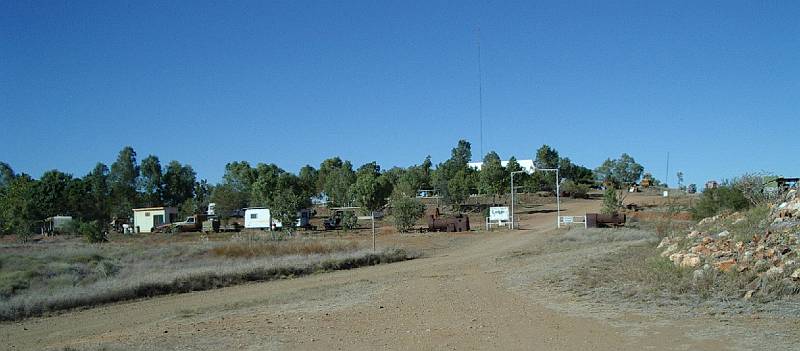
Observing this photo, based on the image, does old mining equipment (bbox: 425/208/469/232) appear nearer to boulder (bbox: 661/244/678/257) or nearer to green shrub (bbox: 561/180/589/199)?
boulder (bbox: 661/244/678/257)

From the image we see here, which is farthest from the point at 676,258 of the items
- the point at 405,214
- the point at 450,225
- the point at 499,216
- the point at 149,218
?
the point at 149,218

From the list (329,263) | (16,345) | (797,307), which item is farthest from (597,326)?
(329,263)

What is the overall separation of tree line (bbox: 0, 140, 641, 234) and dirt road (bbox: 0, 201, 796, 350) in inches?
1553

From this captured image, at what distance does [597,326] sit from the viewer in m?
11.5

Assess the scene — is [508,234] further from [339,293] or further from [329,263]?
[339,293]

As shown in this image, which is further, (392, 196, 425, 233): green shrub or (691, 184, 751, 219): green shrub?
(392, 196, 425, 233): green shrub

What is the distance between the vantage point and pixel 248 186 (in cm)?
11494

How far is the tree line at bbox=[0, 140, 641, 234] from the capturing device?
76875 millimetres

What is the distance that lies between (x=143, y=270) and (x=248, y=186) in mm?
88239

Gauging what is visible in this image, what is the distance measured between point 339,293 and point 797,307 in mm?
11640

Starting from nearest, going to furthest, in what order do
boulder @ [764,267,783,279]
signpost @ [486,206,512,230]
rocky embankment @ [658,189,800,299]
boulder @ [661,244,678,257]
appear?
boulder @ [764,267,783,279] → rocky embankment @ [658,189,800,299] → boulder @ [661,244,678,257] → signpost @ [486,206,512,230]

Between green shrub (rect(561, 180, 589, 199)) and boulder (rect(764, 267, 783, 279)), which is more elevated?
green shrub (rect(561, 180, 589, 199))

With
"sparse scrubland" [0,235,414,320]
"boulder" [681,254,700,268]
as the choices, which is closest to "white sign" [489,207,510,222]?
"sparse scrubland" [0,235,414,320]

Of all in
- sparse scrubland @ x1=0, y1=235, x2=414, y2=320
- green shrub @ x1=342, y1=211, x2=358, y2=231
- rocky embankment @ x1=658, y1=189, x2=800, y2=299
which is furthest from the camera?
green shrub @ x1=342, y1=211, x2=358, y2=231
